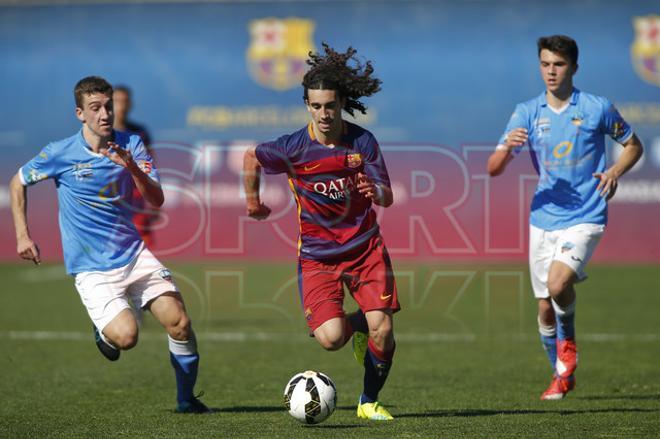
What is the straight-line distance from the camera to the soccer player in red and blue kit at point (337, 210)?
22.9ft

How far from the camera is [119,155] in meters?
6.80

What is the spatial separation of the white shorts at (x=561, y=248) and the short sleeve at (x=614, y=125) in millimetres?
687

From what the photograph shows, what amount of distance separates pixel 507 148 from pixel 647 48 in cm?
1411

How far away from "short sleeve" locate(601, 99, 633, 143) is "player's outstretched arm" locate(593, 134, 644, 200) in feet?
0.17

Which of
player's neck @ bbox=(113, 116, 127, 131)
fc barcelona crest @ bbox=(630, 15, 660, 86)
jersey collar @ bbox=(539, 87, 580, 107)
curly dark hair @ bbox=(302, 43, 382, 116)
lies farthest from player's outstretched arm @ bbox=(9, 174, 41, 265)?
fc barcelona crest @ bbox=(630, 15, 660, 86)

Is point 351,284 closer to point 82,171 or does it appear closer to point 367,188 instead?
point 367,188

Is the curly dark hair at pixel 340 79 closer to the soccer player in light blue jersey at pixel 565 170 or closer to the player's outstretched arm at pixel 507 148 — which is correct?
the player's outstretched arm at pixel 507 148

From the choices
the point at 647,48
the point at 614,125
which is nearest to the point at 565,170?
the point at 614,125

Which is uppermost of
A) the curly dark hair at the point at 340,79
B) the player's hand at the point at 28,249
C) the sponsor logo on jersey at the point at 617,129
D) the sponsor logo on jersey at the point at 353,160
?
the curly dark hair at the point at 340,79

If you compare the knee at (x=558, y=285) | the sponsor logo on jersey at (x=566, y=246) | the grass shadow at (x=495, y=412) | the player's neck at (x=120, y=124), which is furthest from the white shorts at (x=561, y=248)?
the player's neck at (x=120, y=124)

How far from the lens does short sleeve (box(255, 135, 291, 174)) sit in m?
7.07

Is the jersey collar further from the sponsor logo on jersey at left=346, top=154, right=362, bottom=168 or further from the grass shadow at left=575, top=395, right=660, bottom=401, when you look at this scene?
the grass shadow at left=575, top=395, right=660, bottom=401

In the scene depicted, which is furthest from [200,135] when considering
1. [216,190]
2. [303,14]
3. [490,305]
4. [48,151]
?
[48,151]

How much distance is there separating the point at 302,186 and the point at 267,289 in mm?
9584
